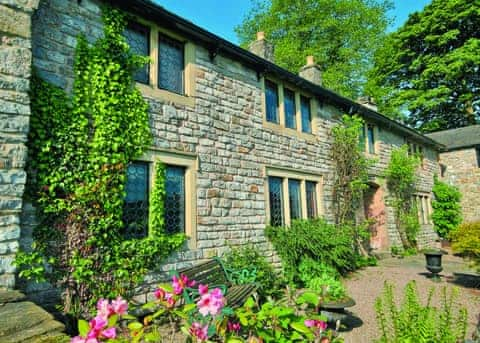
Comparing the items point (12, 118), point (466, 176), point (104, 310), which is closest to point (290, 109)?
point (12, 118)

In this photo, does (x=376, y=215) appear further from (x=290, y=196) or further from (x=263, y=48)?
(x=263, y=48)

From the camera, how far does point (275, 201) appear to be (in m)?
7.98

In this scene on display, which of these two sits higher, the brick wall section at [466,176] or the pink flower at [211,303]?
the brick wall section at [466,176]

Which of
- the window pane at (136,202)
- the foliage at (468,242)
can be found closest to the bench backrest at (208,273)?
the window pane at (136,202)

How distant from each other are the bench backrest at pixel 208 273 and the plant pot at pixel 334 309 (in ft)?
5.86

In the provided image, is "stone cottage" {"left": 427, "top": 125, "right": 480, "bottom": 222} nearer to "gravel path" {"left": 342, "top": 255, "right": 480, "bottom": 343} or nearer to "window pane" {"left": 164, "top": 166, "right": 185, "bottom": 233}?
"gravel path" {"left": 342, "top": 255, "right": 480, "bottom": 343}

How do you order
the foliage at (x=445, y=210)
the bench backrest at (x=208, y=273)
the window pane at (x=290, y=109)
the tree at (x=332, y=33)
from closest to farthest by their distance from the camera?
the bench backrest at (x=208, y=273) → the window pane at (x=290, y=109) → the foliage at (x=445, y=210) → the tree at (x=332, y=33)

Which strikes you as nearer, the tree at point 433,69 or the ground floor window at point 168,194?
the ground floor window at point 168,194

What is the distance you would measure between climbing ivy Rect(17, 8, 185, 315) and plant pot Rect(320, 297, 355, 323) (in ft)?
8.82

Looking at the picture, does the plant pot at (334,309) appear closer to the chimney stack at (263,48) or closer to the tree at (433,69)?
the chimney stack at (263,48)

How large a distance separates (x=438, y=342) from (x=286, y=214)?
5572mm

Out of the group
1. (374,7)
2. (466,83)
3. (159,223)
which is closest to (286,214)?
(159,223)

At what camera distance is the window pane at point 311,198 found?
9.00 m

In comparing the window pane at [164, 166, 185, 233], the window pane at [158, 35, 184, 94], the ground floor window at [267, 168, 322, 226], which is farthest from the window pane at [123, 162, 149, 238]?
the ground floor window at [267, 168, 322, 226]
